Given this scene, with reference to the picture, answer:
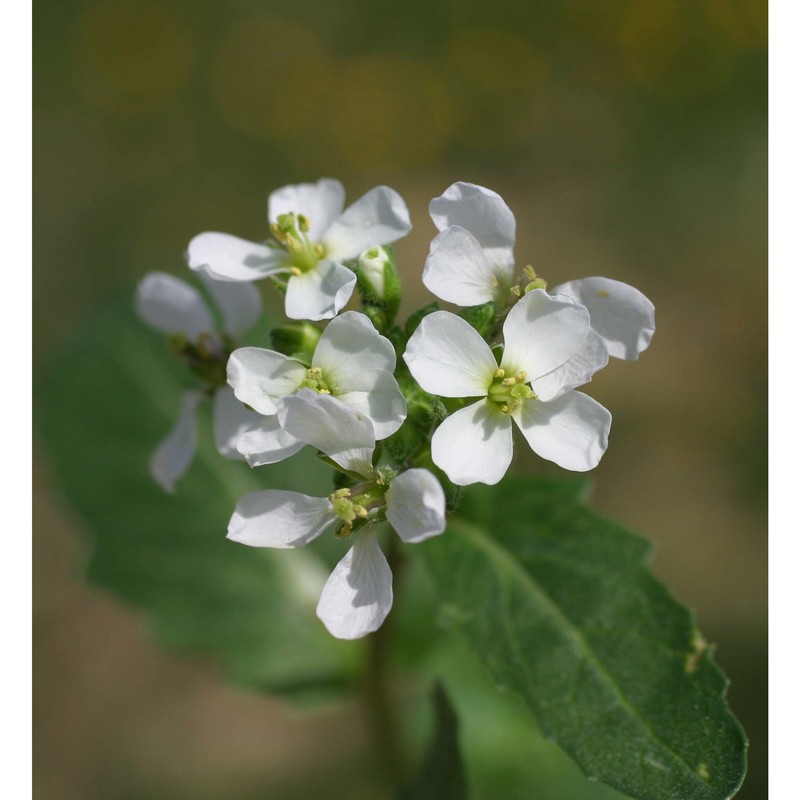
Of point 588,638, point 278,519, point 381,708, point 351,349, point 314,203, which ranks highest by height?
point 314,203

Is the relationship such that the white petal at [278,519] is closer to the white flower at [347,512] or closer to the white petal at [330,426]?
the white flower at [347,512]

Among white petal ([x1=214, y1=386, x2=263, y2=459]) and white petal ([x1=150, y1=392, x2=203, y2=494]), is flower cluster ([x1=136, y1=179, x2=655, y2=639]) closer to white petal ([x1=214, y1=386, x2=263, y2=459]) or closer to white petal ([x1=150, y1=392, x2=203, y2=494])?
white petal ([x1=214, y1=386, x2=263, y2=459])

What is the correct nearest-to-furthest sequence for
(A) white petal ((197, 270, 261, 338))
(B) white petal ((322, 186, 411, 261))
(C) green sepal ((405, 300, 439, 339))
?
(C) green sepal ((405, 300, 439, 339)) < (B) white petal ((322, 186, 411, 261)) < (A) white petal ((197, 270, 261, 338))

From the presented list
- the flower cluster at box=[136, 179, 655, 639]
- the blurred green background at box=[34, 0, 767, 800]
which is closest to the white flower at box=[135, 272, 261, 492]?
the flower cluster at box=[136, 179, 655, 639]

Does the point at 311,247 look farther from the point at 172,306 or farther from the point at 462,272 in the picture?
the point at 172,306

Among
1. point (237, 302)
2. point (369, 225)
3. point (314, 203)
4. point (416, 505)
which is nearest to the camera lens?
point (416, 505)

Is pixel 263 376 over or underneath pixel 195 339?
underneath

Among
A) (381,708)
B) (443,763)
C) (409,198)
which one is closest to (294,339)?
(443,763)
